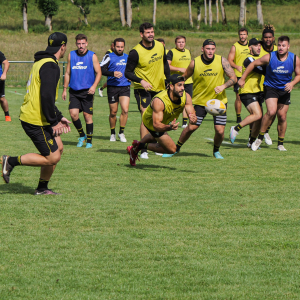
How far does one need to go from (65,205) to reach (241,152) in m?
5.16

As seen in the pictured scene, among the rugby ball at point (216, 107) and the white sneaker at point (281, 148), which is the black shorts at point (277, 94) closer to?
the white sneaker at point (281, 148)

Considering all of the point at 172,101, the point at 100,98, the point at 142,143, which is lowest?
the point at 100,98

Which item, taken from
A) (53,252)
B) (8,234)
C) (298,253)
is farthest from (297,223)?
(8,234)

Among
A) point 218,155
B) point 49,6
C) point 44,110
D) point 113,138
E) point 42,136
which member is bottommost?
point 113,138

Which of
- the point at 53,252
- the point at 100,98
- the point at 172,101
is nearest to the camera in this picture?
the point at 53,252

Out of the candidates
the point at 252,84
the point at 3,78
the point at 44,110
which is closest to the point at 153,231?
the point at 44,110

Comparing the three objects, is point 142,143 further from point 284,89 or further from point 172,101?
point 284,89

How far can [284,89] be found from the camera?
33.3ft

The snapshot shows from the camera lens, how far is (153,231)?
5074 millimetres

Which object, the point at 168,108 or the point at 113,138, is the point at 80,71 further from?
the point at 168,108

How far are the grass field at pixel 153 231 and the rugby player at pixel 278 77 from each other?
1.50 metres

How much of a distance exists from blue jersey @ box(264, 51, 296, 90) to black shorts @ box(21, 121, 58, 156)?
544 cm

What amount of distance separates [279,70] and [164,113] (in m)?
3.16

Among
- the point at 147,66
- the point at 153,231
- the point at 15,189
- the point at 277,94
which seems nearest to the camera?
the point at 153,231
